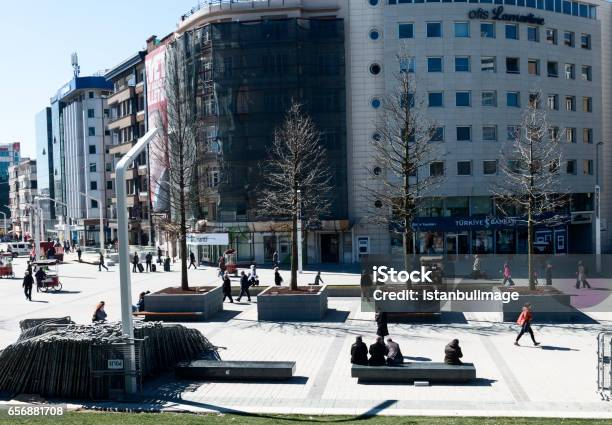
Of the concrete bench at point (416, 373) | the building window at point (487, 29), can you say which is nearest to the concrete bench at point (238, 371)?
the concrete bench at point (416, 373)

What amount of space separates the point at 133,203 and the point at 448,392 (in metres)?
63.1

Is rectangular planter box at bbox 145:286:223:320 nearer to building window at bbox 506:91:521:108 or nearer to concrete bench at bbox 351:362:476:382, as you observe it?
concrete bench at bbox 351:362:476:382

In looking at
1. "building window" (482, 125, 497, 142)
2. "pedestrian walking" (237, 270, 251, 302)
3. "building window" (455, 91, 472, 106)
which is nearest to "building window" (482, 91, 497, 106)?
"building window" (455, 91, 472, 106)

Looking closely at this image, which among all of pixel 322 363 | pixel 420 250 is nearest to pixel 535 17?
pixel 420 250

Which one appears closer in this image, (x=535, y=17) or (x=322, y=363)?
(x=322, y=363)

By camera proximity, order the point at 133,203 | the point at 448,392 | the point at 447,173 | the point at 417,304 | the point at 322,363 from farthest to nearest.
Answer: the point at 133,203 < the point at 447,173 < the point at 417,304 < the point at 322,363 < the point at 448,392

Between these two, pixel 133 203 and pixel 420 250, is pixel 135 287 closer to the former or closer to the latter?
pixel 420 250

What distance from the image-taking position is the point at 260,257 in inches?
2055

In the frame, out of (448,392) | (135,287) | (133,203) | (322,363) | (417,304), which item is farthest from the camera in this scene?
(133,203)

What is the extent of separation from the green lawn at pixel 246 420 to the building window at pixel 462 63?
132 feet

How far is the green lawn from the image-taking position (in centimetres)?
1284

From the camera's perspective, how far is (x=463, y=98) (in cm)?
5012

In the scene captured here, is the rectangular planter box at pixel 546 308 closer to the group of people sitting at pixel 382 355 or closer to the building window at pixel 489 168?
the group of people sitting at pixel 382 355

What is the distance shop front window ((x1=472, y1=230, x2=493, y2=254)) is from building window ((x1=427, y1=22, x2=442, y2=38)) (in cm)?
1506
